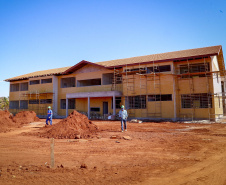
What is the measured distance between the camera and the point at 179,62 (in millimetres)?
18781

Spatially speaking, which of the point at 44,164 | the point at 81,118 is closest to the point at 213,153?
the point at 44,164

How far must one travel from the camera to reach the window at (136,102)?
66.3 feet

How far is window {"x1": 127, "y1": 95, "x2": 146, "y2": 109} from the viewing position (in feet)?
66.3

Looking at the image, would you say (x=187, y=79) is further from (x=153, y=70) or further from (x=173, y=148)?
(x=173, y=148)

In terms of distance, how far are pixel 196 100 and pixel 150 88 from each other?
462 centimetres

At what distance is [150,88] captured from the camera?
1977 cm

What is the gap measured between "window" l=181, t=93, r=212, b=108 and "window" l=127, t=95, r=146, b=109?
3986 millimetres

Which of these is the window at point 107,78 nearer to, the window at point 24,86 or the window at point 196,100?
the window at point 196,100

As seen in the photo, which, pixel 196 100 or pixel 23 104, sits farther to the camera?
pixel 23 104

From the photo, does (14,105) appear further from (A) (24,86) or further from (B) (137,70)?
(B) (137,70)

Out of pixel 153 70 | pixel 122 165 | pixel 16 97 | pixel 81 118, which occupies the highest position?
pixel 153 70

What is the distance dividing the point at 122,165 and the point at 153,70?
15.3m

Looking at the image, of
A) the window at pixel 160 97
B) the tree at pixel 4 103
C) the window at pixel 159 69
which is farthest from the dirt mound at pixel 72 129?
the tree at pixel 4 103

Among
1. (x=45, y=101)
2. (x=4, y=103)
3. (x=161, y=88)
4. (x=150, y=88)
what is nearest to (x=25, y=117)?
(x=45, y=101)
